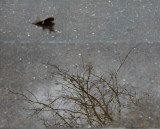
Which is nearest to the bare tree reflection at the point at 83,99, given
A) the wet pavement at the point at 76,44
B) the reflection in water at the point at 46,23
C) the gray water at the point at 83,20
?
the wet pavement at the point at 76,44

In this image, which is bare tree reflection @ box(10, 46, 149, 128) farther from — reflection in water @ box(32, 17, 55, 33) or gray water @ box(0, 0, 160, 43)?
reflection in water @ box(32, 17, 55, 33)

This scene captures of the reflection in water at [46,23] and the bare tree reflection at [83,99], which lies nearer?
the bare tree reflection at [83,99]

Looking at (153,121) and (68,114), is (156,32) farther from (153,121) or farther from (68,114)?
(68,114)

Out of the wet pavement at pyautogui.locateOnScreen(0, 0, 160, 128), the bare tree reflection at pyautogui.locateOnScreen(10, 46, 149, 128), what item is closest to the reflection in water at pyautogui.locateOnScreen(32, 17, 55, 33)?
the wet pavement at pyautogui.locateOnScreen(0, 0, 160, 128)

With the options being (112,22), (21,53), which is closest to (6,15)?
(21,53)

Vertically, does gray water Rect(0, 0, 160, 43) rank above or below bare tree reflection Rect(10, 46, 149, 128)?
above

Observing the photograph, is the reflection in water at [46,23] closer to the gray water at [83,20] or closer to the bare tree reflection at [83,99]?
the gray water at [83,20]
